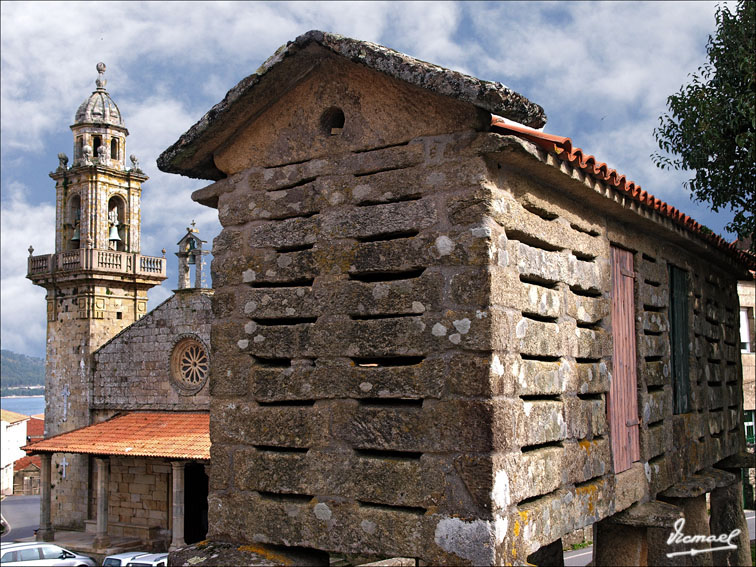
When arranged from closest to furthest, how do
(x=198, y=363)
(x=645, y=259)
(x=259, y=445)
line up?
(x=259, y=445)
(x=645, y=259)
(x=198, y=363)

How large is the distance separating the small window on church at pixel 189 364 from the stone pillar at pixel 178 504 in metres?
2.83

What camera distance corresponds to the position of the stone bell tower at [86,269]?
24.7 m

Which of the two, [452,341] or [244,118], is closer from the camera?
[452,341]

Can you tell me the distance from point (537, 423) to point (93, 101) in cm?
2582

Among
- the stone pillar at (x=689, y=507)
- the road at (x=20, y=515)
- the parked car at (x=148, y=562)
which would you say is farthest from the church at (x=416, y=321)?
the road at (x=20, y=515)

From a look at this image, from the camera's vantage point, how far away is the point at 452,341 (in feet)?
13.9

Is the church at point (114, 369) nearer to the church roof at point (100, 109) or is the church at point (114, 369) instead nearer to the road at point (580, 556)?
the church roof at point (100, 109)

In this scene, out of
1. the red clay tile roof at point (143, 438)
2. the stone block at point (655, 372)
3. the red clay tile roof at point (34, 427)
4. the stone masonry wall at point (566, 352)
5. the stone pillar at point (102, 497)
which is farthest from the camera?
the red clay tile roof at point (34, 427)

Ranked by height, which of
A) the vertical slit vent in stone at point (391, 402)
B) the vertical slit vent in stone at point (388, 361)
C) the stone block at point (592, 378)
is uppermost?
the vertical slit vent in stone at point (388, 361)

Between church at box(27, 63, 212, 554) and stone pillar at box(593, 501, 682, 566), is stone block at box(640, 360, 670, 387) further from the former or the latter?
church at box(27, 63, 212, 554)

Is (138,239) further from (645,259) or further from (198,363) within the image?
(645,259)

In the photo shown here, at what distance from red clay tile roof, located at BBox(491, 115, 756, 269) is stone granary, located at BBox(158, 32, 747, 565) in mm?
17

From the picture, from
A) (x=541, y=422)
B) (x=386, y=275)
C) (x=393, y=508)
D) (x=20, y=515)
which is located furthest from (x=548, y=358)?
(x=20, y=515)

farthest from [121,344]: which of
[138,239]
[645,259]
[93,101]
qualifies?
[645,259]
